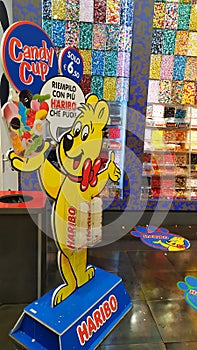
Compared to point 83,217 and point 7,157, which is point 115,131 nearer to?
point 83,217

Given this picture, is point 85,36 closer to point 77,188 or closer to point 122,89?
point 122,89

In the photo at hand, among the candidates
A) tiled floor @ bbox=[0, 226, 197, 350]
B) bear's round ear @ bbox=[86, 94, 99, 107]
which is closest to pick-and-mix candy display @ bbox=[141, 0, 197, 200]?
tiled floor @ bbox=[0, 226, 197, 350]

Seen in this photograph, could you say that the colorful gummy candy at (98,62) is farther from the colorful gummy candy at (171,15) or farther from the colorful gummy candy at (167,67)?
the colorful gummy candy at (171,15)

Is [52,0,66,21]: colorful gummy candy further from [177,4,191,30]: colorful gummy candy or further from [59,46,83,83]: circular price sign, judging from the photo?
[59,46,83,83]: circular price sign

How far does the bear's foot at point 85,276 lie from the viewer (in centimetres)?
201

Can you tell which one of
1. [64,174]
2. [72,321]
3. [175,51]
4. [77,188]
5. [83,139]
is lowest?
[72,321]

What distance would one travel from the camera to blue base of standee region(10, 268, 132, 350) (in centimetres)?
167

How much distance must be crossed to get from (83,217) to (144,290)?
41.6 inches

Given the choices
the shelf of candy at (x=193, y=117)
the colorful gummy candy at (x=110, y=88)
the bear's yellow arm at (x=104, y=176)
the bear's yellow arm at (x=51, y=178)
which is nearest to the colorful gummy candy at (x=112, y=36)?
the colorful gummy candy at (x=110, y=88)

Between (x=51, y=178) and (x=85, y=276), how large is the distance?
88 cm

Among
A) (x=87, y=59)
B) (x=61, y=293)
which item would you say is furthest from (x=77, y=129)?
(x=87, y=59)

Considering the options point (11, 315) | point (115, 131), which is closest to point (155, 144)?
point (115, 131)

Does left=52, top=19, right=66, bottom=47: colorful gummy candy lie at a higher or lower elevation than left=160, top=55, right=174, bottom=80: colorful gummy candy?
higher

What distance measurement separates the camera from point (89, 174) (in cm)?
189
